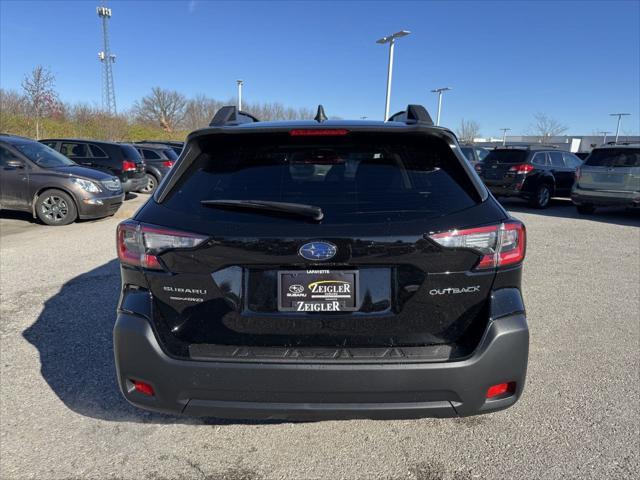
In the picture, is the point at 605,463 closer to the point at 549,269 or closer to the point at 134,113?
the point at 549,269

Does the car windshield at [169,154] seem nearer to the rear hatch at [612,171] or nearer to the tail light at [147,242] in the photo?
the rear hatch at [612,171]

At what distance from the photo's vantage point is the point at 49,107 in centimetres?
2645

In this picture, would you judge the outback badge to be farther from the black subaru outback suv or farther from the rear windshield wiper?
the rear windshield wiper

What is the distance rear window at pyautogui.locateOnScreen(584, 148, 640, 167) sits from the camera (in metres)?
11.0

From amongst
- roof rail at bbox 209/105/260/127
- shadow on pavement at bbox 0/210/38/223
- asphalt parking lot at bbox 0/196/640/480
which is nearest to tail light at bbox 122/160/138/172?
shadow on pavement at bbox 0/210/38/223

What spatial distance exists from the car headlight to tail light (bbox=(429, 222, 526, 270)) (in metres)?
9.52

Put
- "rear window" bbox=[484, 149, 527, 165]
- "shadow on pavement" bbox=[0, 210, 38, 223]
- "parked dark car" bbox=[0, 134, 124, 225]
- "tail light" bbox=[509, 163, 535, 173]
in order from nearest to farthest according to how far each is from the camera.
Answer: "parked dark car" bbox=[0, 134, 124, 225], "shadow on pavement" bbox=[0, 210, 38, 223], "tail light" bbox=[509, 163, 535, 173], "rear window" bbox=[484, 149, 527, 165]

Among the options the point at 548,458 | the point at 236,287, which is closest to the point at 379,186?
the point at 236,287

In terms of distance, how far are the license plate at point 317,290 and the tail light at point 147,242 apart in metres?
0.44

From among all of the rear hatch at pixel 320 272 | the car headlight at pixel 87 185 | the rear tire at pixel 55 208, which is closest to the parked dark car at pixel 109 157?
the car headlight at pixel 87 185

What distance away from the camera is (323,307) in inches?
79.0

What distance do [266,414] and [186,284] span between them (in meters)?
0.70

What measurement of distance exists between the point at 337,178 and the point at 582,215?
12.6 meters

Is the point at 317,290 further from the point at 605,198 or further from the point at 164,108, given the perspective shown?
the point at 164,108
